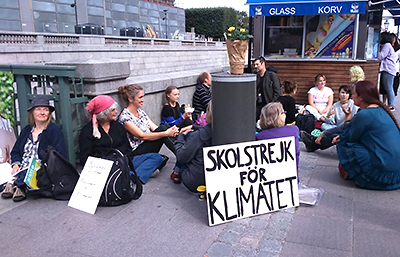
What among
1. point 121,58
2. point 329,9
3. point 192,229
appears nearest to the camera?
point 192,229

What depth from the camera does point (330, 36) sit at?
9.89 meters

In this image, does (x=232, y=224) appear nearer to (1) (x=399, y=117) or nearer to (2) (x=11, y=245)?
(2) (x=11, y=245)

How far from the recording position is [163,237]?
3.36 metres

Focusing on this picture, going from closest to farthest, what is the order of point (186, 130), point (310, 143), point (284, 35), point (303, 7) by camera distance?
point (186, 130), point (310, 143), point (303, 7), point (284, 35)

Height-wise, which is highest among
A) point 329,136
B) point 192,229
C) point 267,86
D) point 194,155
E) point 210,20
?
point 210,20

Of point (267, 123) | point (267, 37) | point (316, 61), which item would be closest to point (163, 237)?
point (267, 123)

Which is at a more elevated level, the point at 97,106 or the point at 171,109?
the point at 97,106

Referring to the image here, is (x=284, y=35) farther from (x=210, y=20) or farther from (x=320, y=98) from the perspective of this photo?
(x=210, y=20)

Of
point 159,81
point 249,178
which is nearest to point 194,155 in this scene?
point 249,178

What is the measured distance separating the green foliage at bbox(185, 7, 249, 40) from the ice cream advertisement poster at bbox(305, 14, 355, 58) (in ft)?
172

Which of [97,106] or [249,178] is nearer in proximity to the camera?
[249,178]

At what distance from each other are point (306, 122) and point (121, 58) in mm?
19504

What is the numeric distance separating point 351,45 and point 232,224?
25.3ft

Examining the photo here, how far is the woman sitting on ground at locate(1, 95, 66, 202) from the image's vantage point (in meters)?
4.31
